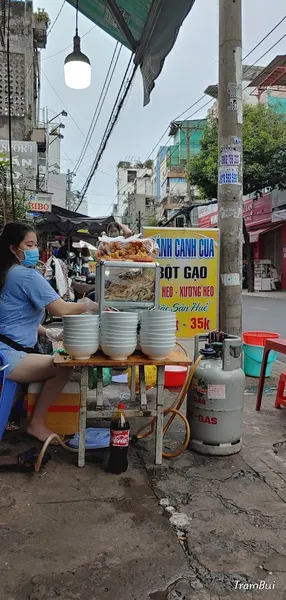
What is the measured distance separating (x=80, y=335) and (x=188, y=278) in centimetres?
215

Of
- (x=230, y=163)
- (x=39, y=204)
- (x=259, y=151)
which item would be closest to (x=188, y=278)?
(x=230, y=163)

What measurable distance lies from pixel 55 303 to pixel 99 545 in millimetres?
1560

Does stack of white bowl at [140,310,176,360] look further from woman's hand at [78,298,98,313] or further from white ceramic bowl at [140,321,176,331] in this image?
woman's hand at [78,298,98,313]

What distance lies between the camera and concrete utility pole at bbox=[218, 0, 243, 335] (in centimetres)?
406

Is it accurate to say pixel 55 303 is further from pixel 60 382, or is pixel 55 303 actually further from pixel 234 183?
pixel 234 183

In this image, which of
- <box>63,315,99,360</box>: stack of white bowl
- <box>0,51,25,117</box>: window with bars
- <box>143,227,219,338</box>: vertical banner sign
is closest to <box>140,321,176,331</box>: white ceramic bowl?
→ <box>63,315,99,360</box>: stack of white bowl

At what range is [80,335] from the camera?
9.34 ft

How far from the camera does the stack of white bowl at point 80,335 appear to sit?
2.84 m

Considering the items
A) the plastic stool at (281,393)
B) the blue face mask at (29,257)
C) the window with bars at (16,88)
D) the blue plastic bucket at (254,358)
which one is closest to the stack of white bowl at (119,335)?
the blue face mask at (29,257)

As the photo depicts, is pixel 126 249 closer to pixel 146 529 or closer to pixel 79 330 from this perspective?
pixel 79 330

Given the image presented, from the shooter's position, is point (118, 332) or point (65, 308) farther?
point (65, 308)

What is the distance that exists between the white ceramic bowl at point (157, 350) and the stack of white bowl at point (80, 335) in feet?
1.12

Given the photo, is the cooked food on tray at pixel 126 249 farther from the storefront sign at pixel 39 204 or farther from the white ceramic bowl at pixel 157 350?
the storefront sign at pixel 39 204

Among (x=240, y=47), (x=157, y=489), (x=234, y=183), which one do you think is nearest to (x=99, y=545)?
(x=157, y=489)
